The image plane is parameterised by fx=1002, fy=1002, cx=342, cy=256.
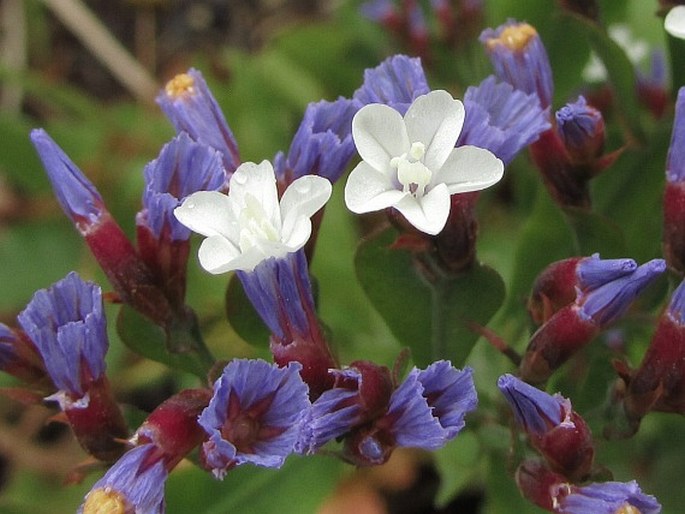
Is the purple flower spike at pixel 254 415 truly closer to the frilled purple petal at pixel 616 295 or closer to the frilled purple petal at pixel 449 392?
the frilled purple petal at pixel 449 392

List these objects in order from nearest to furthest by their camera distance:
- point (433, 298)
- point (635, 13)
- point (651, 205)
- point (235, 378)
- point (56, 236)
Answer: point (235, 378)
point (433, 298)
point (651, 205)
point (635, 13)
point (56, 236)

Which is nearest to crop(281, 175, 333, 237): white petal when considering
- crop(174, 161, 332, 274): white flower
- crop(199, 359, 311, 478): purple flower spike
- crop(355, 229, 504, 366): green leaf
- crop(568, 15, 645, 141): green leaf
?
crop(174, 161, 332, 274): white flower

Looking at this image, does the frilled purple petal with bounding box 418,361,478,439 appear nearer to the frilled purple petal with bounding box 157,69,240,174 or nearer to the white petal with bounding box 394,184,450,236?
the white petal with bounding box 394,184,450,236

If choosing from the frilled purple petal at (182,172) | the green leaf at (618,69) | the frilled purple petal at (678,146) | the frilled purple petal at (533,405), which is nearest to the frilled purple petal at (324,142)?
the frilled purple petal at (182,172)

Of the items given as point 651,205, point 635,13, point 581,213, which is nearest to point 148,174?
point 581,213

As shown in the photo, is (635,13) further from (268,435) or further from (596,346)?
(268,435)

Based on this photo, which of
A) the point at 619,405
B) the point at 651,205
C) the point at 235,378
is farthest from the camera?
the point at 651,205
